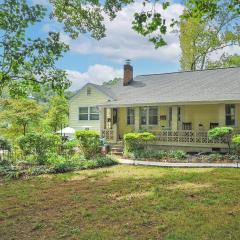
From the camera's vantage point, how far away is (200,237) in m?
5.97

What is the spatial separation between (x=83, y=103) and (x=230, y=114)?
13.0 m

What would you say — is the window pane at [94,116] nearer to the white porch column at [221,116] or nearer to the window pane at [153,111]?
the window pane at [153,111]

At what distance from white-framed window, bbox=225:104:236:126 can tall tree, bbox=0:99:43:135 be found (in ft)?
43.0

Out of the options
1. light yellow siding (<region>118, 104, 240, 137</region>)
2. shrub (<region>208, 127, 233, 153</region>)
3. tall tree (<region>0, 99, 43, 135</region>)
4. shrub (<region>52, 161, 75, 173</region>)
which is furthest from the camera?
tall tree (<region>0, 99, 43, 135</region>)

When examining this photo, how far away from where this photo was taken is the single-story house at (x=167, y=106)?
2059 cm

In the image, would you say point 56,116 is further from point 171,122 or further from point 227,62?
point 227,62

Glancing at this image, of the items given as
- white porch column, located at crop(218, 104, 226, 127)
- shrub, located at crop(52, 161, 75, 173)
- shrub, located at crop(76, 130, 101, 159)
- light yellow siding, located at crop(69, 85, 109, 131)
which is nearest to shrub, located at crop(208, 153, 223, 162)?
white porch column, located at crop(218, 104, 226, 127)

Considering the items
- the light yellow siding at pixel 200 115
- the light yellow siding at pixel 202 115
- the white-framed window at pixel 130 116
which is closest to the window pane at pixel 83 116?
the white-framed window at pixel 130 116

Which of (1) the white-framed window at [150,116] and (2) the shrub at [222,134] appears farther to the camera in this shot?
(1) the white-framed window at [150,116]

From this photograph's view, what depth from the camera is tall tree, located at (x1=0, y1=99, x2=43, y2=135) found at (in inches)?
902

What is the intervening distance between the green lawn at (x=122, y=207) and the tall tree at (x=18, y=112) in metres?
11.3

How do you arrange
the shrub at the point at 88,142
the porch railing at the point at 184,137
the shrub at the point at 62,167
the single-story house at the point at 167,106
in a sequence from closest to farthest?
the shrub at the point at 62,167, the shrub at the point at 88,142, the porch railing at the point at 184,137, the single-story house at the point at 167,106

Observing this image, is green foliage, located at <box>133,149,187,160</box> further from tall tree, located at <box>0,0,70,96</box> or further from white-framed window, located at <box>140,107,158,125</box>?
tall tree, located at <box>0,0,70,96</box>

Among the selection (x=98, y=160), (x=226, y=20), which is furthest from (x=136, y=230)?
(x=226, y=20)
